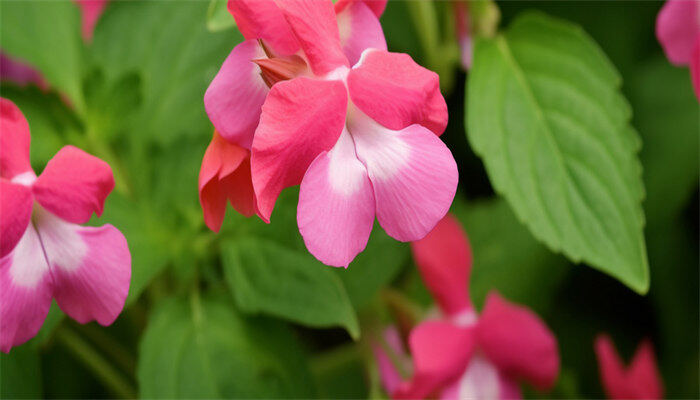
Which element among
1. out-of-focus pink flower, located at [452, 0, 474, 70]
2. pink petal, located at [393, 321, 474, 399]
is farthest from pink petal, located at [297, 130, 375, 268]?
out-of-focus pink flower, located at [452, 0, 474, 70]

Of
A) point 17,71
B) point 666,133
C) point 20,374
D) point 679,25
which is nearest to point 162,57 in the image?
point 17,71

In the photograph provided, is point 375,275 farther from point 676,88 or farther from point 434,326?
point 676,88

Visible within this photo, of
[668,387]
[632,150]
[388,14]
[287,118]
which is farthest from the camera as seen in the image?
[668,387]

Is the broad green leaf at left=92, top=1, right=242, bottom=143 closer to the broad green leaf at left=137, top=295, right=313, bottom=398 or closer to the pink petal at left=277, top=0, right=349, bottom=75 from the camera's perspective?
the broad green leaf at left=137, top=295, right=313, bottom=398

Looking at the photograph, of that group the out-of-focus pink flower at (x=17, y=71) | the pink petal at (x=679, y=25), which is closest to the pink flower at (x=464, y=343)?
the pink petal at (x=679, y=25)

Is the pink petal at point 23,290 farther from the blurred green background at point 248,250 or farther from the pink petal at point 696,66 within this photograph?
the pink petal at point 696,66

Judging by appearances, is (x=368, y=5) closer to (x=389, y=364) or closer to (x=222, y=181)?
(x=222, y=181)

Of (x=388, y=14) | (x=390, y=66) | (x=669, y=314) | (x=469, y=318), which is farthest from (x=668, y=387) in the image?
(x=390, y=66)
